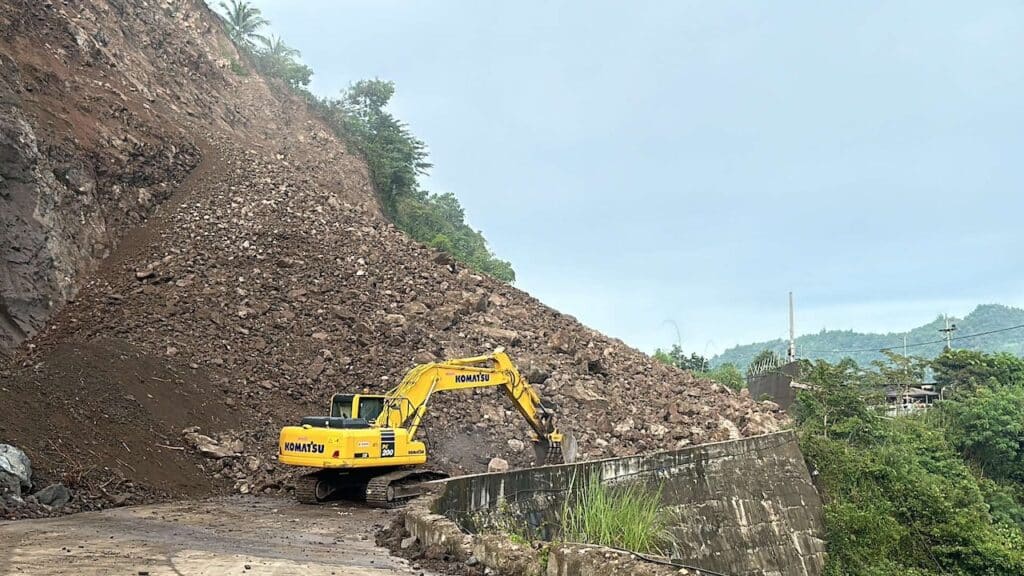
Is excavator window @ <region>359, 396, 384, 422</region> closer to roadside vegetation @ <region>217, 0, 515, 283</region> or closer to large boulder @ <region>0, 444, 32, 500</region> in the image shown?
large boulder @ <region>0, 444, 32, 500</region>

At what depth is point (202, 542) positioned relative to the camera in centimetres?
683

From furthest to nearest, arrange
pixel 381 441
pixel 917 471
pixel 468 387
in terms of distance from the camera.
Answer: pixel 917 471, pixel 468 387, pixel 381 441

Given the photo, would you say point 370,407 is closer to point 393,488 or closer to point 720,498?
point 393,488

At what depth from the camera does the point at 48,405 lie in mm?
10492

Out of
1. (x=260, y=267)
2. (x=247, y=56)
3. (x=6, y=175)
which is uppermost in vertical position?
(x=247, y=56)

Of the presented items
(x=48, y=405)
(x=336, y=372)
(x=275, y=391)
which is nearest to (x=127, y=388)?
(x=48, y=405)

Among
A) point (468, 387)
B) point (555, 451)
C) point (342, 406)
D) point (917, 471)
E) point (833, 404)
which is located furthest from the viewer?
point (833, 404)

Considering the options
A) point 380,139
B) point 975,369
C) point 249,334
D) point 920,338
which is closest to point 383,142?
point 380,139

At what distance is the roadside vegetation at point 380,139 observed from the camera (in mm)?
29309

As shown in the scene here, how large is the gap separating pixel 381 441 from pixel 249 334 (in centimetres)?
582

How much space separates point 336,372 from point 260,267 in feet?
11.7

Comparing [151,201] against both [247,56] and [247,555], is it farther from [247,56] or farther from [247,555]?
[247,56]

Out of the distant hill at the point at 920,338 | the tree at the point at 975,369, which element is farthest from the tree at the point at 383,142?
the distant hill at the point at 920,338

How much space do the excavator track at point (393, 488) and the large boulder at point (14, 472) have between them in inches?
149
